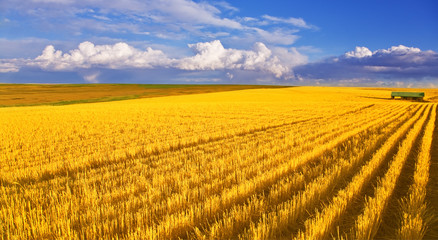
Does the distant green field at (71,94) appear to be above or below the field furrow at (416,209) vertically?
above

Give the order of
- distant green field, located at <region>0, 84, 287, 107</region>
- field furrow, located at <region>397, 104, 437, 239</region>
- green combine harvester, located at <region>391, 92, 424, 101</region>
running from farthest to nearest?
distant green field, located at <region>0, 84, 287, 107</region> < green combine harvester, located at <region>391, 92, 424, 101</region> < field furrow, located at <region>397, 104, 437, 239</region>

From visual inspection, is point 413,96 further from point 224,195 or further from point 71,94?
point 71,94

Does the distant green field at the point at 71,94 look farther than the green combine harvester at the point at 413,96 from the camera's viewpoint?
Yes

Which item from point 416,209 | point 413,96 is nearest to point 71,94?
point 413,96

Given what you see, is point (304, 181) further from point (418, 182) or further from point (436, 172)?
point (436, 172)

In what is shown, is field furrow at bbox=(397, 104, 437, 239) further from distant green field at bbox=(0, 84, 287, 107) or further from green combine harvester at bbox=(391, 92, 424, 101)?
distant green field at bbox=(0, 84, 287, 107)

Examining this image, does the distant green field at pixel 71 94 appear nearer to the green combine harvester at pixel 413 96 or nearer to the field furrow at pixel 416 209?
the green combine harvester at pixel 413 96

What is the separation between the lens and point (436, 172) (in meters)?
6.50

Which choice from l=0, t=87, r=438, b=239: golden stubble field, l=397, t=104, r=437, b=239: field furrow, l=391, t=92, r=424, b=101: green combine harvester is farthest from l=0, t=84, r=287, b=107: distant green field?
l=397, t=104, r=437, b=239: field furrow

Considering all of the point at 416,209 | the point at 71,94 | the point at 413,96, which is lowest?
the point at 416,209

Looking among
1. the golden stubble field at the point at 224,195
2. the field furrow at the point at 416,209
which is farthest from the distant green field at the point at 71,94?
the field furrow at the point at 416,209

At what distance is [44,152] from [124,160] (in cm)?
341

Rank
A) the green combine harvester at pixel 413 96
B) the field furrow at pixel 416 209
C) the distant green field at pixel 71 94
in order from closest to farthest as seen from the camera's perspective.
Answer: the field furrow at pixel 416 209, the green combine harvester at pixel 413 96, the distant green field at pixel 71 94

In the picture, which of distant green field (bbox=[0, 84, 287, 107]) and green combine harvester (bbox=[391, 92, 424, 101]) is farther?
distant green field (bbox=[0, 84, 287, 107])
